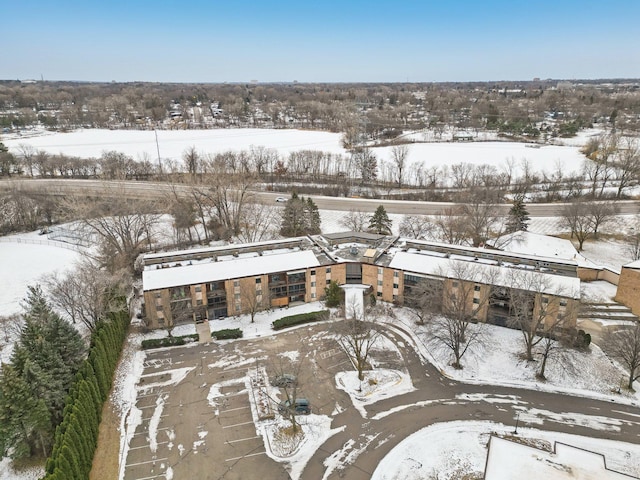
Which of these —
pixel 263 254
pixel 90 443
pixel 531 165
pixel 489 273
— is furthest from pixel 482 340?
pixel 531 165

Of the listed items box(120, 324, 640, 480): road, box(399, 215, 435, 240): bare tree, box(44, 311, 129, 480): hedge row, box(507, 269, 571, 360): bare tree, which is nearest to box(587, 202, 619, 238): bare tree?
box(399, 215, 435, 240): bare tree

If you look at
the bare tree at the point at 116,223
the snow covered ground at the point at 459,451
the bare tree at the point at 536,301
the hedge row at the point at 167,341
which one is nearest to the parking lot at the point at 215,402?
the hedge row at the point at 167,341

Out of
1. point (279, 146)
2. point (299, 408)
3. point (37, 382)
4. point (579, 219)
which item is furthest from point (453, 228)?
point (279, 146)

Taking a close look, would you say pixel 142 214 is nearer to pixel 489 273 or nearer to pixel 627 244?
pixel 489 273

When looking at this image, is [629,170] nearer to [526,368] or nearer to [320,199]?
[320,199]

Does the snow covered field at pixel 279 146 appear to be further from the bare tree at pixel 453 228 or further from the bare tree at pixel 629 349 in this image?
the bare tree at pixel 629 349

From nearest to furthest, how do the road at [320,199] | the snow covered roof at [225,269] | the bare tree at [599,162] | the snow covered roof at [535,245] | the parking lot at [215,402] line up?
the parking lot at [215,402] < the snow covered roof at [225,269] < the snow covered roof at [535,245] < the road at [320,199] < the bare tree at [599,162]
